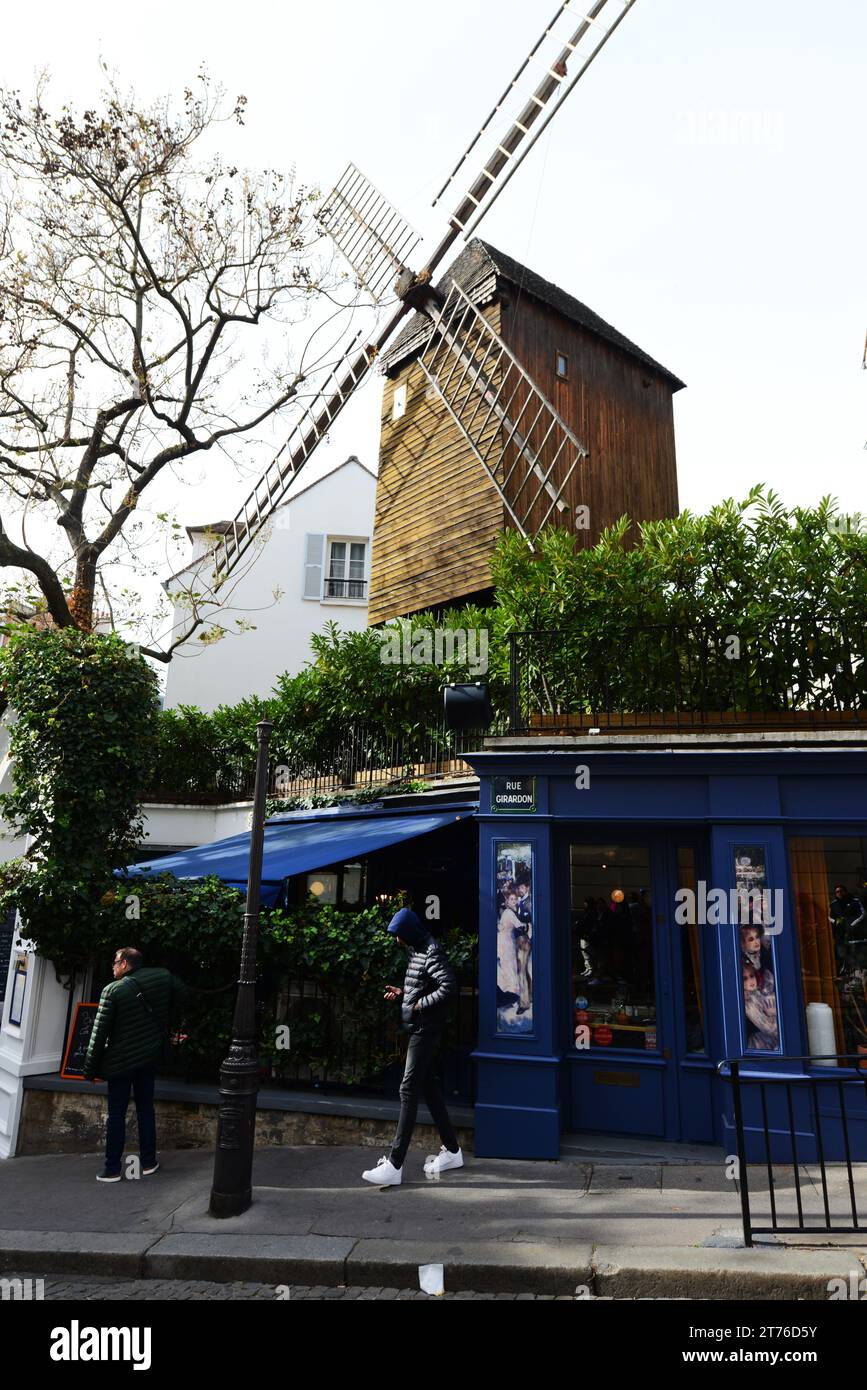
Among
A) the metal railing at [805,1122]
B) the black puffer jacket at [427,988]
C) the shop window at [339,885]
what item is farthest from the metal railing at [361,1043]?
the shop window at [339,885]

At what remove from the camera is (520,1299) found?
518 centimetres

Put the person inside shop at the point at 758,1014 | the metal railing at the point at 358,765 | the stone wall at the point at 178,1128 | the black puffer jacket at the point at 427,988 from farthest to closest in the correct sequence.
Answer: the metal railing at the point at 358,765 < the stone wall at the point at 178,1128 < the person inside shop at the point at 758,1014 < the black puffer jacket at the point at 427,988

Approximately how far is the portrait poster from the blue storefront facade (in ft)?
0.06

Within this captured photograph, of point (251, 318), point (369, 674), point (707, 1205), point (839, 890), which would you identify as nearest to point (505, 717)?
point (369, 674)

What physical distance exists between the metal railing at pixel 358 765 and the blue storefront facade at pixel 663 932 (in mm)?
2117

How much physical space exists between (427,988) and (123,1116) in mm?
2984

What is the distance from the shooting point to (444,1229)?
5.97 metres

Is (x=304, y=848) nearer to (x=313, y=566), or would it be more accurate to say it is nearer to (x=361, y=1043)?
(x=361, y=1043)

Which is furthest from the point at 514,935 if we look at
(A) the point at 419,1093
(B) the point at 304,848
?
(B) the point at 304,848

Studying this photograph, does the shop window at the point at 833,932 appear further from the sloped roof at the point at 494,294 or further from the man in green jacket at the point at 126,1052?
the sloped roof at the point at 494,294

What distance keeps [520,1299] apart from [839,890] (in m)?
4.52

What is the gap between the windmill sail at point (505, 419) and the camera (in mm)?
15250

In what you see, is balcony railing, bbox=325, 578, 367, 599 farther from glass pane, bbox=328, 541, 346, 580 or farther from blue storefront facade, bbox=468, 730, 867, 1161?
blue storefront facade, bbox=468, 730, 867, 1161

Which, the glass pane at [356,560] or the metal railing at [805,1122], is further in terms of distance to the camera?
the glass pane at [356,560]
